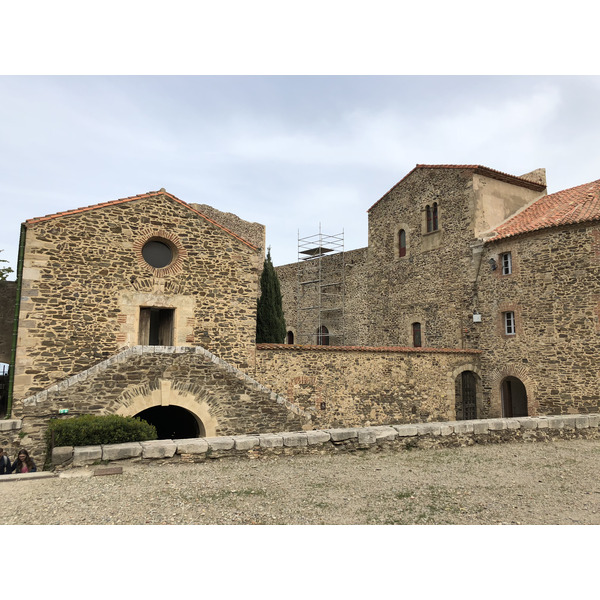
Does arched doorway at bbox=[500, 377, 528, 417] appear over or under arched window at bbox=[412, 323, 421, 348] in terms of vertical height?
under

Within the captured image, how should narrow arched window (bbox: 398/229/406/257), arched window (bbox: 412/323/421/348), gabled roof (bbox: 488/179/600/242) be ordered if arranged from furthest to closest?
narrow arched window (bbox: 398/229/406/257)
arched window (bbox: 412/323/421/348)
gabled roof (bbox: 488/179/600/242)

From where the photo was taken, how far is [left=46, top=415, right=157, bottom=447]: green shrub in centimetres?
757

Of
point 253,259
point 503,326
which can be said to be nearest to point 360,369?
point 253,259

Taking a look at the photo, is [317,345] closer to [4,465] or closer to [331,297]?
[331,297]

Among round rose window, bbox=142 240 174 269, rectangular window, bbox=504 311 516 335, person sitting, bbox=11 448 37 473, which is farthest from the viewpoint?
rectangular window, bbox=504 311 516 335

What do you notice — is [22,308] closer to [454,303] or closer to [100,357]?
[100,357]

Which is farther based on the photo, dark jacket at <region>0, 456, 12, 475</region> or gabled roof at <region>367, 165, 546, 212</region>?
gabled roof at <region>367, 165, 546, 212</region>

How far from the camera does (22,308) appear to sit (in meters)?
10.3

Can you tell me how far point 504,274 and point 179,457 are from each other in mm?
13296

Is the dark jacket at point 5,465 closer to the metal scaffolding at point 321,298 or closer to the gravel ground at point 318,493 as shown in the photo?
the gravel ground at point 318,493

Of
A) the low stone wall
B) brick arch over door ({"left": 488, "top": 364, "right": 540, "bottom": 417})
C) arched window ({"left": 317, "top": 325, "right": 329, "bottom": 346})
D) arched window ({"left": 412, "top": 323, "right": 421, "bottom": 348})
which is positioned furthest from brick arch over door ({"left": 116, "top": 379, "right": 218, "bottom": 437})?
arched window ({"left": 317, "top": 325, "right": 329, "bottom": 346})

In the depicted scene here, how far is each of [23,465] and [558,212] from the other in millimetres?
16616

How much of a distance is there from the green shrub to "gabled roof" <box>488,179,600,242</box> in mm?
13401

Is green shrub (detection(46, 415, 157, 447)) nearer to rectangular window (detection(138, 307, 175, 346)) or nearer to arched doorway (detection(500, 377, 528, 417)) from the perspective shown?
rectangular window (detection(138, 307, 175, 346))
